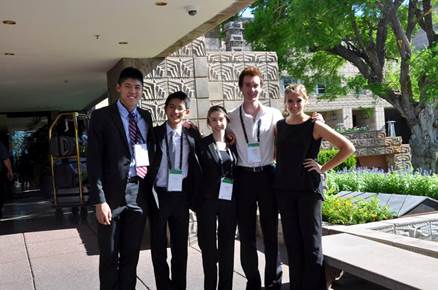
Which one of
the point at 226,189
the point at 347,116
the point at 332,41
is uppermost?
the point at 332,41

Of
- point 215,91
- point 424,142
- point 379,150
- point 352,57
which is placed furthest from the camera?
point 379,150

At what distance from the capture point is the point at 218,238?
3662 mm

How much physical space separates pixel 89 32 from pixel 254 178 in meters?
2.97

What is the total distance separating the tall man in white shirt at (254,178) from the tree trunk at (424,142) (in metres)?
13.6

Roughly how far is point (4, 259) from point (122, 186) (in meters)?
3.21

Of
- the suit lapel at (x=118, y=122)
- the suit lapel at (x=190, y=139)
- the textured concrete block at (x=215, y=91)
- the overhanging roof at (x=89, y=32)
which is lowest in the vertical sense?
the suit lapel at (x=190, y=139)

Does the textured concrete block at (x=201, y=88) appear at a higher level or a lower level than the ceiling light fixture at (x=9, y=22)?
lower

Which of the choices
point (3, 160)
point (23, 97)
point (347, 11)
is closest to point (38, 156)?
point (23, 97)

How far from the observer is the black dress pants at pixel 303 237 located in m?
3.48

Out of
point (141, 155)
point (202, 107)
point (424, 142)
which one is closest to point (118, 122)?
point (141, 155)

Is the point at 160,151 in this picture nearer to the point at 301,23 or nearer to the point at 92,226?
the point at 92,226

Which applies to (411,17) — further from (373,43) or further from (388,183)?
(388,183)

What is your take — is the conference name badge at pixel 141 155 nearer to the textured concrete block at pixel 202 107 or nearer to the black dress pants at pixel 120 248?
the black dress pants at pixel 120 248

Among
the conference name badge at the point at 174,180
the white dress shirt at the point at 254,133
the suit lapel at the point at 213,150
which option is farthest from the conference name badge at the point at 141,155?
the white dress shirt at the point at 254,133
